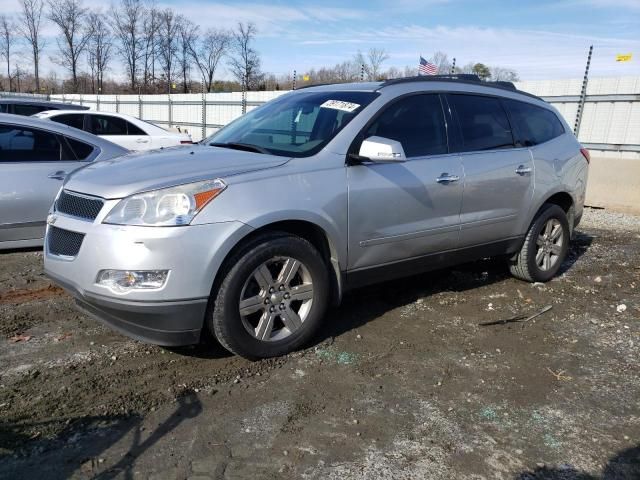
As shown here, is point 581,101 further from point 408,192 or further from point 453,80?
point 408,192

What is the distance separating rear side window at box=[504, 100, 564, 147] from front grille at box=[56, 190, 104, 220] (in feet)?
12.6

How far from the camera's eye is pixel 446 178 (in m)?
4.39

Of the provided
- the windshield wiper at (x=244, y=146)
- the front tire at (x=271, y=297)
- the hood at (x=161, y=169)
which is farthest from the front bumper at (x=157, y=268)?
the windshield wiper at (x=244, y=146)

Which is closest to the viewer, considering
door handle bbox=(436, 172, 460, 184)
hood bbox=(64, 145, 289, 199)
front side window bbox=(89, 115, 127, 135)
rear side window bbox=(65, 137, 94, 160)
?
hood bbox=(64, 145, 289, 199)

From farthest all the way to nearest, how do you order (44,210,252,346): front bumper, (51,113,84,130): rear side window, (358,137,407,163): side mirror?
(51,113,84,130): rear side window
(358,137,407,163): side mirror
(44,210,252,346): front bumper

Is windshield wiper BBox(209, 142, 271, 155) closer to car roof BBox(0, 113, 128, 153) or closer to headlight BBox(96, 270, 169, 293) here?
headlight BBox(96, 270, 169, 293)

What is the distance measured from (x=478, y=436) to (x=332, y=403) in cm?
82

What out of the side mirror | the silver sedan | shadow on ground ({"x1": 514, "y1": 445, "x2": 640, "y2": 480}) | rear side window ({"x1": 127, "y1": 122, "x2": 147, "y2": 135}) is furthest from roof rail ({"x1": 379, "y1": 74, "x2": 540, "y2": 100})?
rear side window ({"x1": 127, "y1": 122, "x2": 147, "y2": 135})

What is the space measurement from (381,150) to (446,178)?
3.03 ft

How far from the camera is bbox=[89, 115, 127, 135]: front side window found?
10828mm

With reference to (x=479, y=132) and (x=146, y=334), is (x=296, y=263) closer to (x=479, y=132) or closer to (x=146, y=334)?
(x=146, y=334)

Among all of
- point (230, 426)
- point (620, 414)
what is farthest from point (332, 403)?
point (620, 414)

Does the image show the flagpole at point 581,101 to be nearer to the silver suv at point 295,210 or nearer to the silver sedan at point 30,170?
the silver suv at point 295,210

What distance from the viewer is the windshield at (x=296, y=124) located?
396 cm
